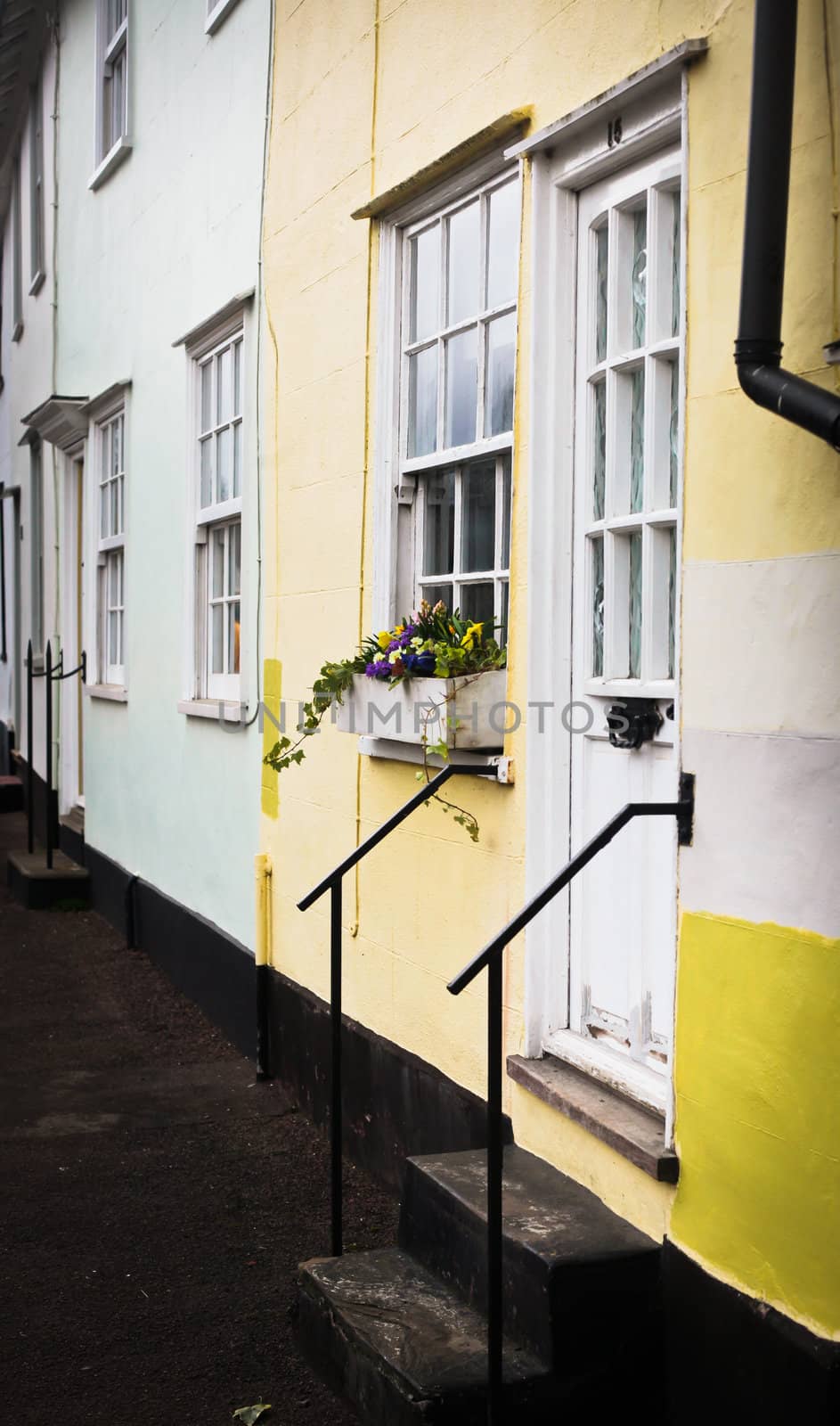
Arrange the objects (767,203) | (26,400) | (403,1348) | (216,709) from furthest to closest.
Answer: (26,400), (216,709), (403,1348), (767,203)

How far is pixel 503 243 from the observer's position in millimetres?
4336

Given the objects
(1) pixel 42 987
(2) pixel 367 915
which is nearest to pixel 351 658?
(2) pixel 367 915

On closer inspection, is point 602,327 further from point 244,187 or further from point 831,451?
point 244,187

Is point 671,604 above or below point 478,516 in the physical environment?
below

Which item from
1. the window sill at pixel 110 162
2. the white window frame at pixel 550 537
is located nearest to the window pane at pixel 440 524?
the white window frame at pixel 550 537

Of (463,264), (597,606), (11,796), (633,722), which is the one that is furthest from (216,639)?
(11,796)

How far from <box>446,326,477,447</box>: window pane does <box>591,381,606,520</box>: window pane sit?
73cm

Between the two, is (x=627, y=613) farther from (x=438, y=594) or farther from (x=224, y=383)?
(x=224, y=383)

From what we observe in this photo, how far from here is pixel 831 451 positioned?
2775mm

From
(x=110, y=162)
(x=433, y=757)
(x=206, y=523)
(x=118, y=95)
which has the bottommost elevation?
(x=433, y=757)

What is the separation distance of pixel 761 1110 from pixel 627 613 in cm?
133

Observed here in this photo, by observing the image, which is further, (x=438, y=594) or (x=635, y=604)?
(x=438, y=594)

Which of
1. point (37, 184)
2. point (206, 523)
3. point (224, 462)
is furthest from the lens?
point (37, 184)

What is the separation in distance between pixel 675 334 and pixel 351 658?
1.95 metres
